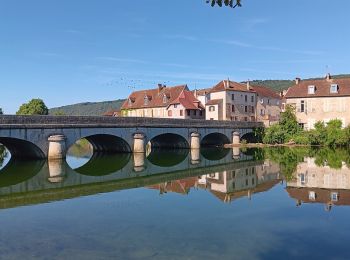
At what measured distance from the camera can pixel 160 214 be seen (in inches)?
599

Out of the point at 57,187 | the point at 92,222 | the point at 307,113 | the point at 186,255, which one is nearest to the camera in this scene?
the point at 186,255

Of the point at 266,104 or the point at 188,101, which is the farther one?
the point at 266,104

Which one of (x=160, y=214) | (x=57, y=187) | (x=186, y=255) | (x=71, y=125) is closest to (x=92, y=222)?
(x=160, y=214)

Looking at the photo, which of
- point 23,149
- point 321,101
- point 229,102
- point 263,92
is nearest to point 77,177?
→ point 23,149

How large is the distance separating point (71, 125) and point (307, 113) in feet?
115

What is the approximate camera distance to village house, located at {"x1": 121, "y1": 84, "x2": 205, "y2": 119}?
202ft

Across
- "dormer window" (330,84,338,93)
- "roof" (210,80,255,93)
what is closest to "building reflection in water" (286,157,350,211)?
"dormer window" (330,84,338,93)

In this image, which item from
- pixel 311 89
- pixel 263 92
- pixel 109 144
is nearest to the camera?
pixel 109 144

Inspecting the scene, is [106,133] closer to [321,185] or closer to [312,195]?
[321,185]

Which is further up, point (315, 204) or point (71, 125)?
point (71, 125)

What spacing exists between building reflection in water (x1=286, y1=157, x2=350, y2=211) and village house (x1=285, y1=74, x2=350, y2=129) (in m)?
26.2

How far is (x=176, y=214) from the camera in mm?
15180

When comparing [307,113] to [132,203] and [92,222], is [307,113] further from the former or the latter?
[92,222]

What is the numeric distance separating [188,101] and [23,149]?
107 feet
